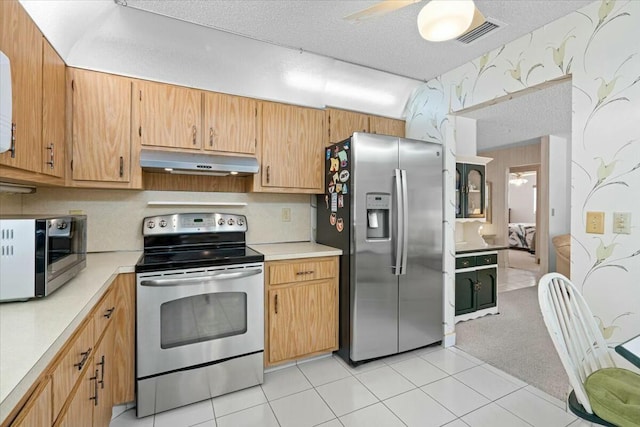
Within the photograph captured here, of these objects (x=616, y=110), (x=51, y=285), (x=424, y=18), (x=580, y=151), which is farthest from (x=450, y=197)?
(x=51, y=285)

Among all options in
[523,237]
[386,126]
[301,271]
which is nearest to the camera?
[301,271]

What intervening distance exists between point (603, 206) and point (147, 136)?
3005mm

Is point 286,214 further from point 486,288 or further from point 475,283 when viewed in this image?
point 486,288

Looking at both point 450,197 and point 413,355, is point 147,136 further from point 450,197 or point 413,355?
point 413,355

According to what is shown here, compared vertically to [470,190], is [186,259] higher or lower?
lower

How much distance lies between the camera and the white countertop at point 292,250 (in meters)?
2.31

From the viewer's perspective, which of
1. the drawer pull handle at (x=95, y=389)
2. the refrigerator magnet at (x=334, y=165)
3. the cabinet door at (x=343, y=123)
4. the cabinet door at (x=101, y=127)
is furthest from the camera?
the cabinet door at (x=343, y=123)

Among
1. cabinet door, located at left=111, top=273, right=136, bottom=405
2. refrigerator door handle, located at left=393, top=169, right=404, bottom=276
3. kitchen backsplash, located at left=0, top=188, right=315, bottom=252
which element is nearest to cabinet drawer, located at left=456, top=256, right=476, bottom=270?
refrigerator door handle, located at left=393, top=169, right=404, bottom=276

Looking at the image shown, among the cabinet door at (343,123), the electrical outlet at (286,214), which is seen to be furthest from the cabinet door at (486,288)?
the electrical outlet at (286,214)

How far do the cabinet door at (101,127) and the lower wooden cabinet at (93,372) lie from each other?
797mm

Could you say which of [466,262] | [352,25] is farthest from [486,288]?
[352,25]

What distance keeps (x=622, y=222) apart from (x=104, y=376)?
293cm

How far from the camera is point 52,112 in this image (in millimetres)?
1742

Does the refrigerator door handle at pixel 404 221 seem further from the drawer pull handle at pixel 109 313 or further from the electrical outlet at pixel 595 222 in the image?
the drawer pull handle at pixel 109 313
